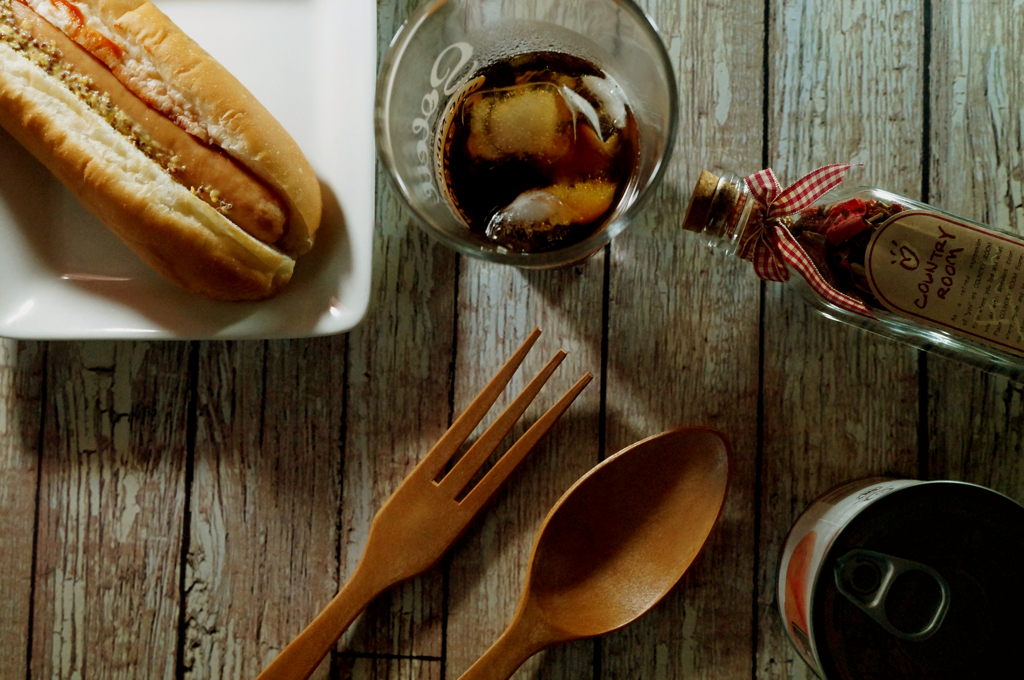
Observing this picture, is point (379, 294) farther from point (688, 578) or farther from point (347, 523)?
point (688, 578)

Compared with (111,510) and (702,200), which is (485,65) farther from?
(111,510)

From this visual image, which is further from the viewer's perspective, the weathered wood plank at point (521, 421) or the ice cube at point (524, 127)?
the weathered wood plank at point (521, 421)

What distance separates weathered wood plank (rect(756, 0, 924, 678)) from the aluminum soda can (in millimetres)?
109

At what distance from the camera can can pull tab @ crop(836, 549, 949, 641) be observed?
66 cm

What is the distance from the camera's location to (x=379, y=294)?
2.64ft

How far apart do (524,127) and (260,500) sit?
0.51 metres

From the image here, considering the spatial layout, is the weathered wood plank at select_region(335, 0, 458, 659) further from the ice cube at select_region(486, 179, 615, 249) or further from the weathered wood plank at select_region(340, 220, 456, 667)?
the ice cube at select_region(486, 179, 615, 249)

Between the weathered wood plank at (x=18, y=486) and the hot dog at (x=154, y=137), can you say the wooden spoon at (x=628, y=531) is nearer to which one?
the hot dog at (x=154, y=137)

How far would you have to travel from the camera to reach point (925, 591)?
2.18ft

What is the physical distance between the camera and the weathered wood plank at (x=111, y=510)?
80cm

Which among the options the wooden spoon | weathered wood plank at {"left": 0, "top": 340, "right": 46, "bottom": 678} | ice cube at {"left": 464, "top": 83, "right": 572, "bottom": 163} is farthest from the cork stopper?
weathered wood plank at {"left": 0, "top": 340, "right": 46, "bottom": 678}

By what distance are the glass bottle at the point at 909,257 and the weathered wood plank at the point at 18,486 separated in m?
0.77

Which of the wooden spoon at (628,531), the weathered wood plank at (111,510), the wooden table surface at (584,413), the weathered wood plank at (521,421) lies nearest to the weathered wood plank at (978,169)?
the wooden table surface at (584,413)

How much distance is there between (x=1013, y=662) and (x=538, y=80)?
2.37 feet
